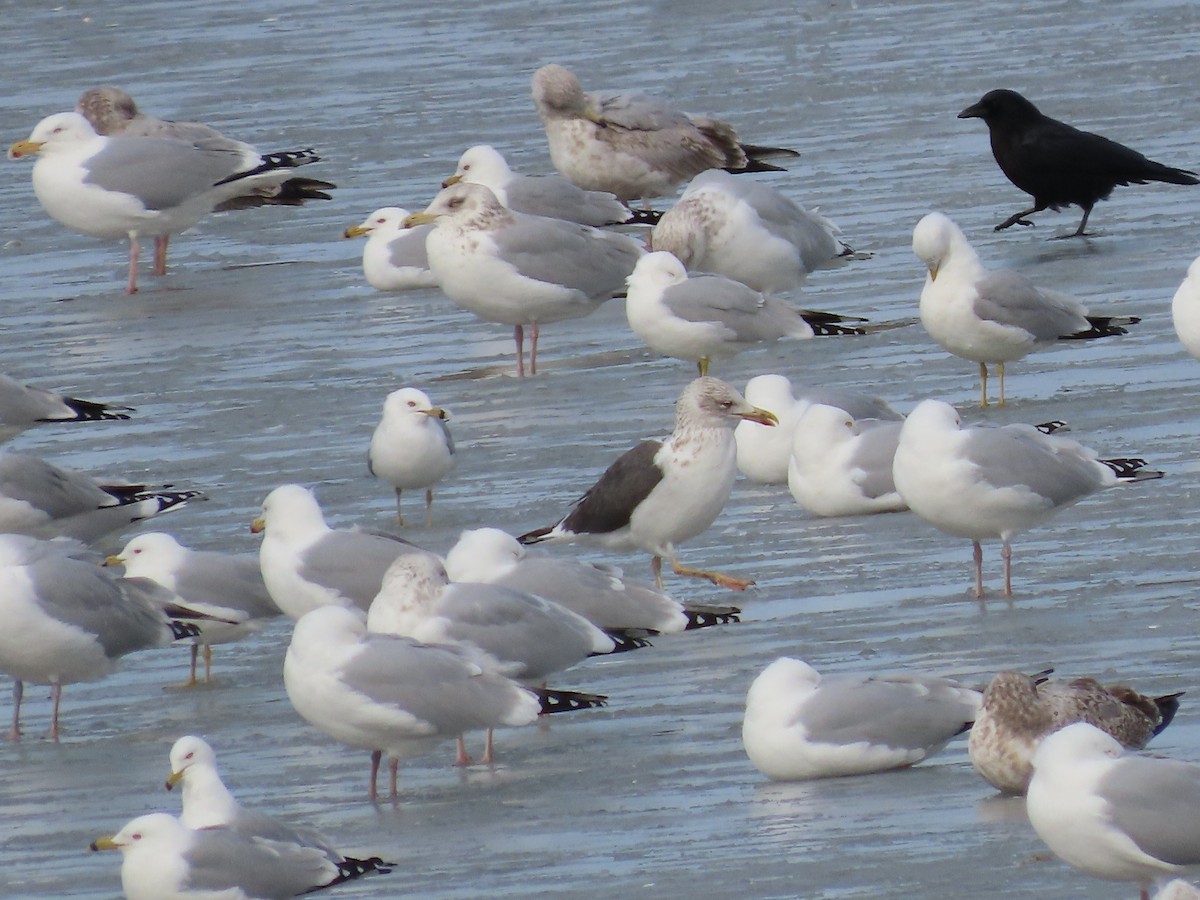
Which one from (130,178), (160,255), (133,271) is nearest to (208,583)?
(133,271)

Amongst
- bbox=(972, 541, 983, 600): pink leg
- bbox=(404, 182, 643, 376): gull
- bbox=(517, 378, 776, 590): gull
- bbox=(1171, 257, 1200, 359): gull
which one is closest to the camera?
bbox=(972, 541, 983, 600): pink leg

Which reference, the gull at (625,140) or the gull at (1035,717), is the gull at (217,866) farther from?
the gull at (625,140)

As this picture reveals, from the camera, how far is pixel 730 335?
443 inches

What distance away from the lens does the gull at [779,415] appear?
32.1 feet

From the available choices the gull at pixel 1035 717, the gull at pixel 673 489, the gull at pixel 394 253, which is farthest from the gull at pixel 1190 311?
the gull at pixel 394 253

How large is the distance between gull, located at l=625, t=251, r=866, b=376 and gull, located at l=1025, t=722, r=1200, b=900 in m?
5.91

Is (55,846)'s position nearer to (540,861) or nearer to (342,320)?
(540,861)

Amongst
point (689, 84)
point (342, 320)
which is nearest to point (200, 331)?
point (342, 320)

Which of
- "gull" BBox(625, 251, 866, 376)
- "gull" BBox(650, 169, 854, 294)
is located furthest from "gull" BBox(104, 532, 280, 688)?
"gull" BBox(650, 169, 854, 294)

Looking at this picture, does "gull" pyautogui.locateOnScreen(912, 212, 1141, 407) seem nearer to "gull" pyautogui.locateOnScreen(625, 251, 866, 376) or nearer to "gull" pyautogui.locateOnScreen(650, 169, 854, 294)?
"gull" pyautogui.locateOnScreen(625, 251, 866, 376)

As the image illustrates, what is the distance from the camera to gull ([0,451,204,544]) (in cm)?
929

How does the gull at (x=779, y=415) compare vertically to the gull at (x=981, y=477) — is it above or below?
above

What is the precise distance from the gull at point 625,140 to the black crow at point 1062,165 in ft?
6.10

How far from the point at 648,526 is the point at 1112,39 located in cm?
1137
